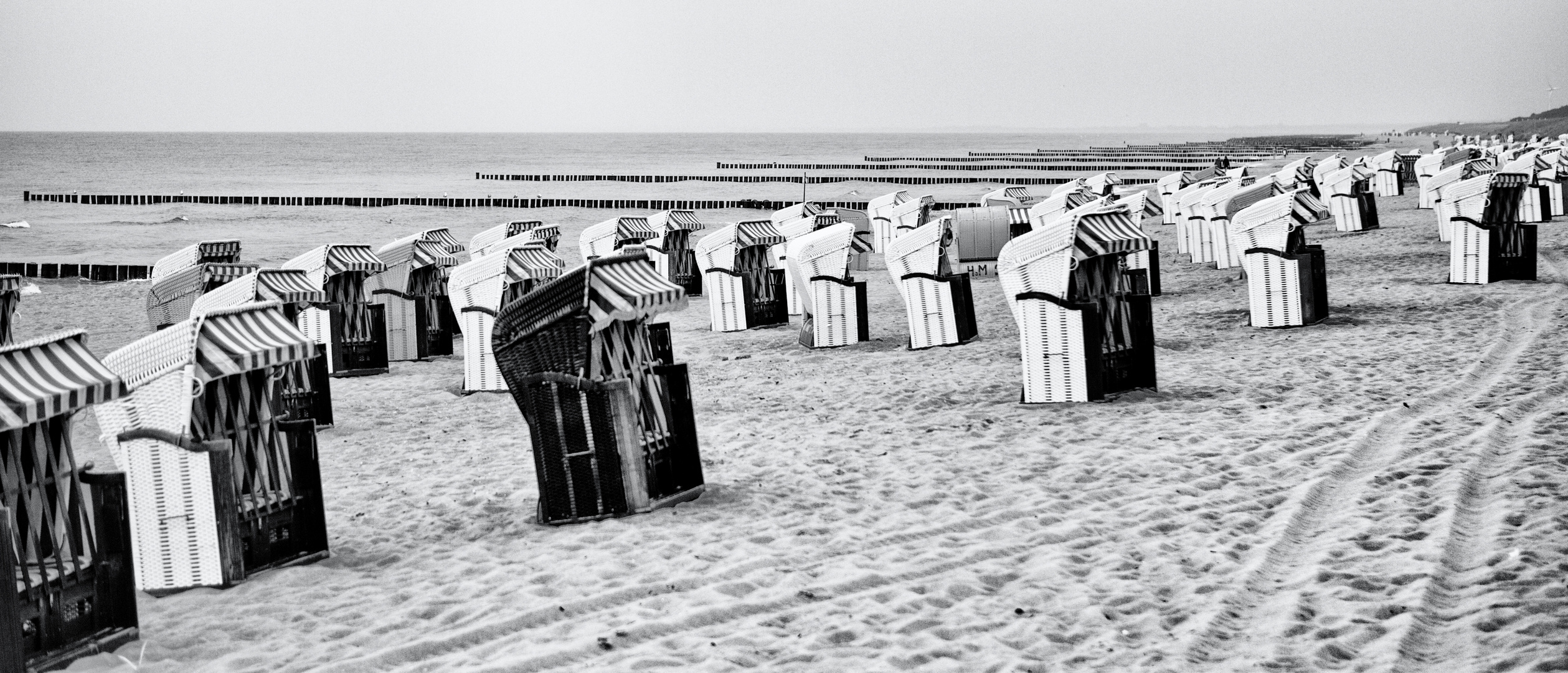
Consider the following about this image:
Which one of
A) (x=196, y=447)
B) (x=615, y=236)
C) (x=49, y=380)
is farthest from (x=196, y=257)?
(x=49, y=380)

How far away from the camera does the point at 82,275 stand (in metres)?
27.1

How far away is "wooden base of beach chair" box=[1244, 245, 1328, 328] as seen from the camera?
42.5ft

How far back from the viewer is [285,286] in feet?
38.4

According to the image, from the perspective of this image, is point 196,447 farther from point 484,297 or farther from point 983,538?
point 484,297

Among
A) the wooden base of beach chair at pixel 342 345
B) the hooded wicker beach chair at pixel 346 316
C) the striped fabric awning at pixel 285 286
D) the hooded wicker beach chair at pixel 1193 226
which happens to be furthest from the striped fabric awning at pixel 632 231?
the striped fabric awning at pixel 285 286

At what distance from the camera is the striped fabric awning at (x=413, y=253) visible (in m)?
15.0

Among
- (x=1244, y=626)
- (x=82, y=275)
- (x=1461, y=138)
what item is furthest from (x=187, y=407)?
(x=1461, y=138)

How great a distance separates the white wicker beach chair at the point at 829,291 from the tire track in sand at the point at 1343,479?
5613mm

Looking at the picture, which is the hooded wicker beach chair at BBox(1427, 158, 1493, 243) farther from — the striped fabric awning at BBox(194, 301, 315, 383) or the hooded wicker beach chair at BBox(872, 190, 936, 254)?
the striped fabric awning at BBox(194, 301, 315, 383)

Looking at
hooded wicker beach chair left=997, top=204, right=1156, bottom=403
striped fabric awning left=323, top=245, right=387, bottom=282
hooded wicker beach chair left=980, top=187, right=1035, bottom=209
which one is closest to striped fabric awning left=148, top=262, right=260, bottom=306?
striped fabric awning left=323, top=245, right=387, bottom=282

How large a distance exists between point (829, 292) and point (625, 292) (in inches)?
279

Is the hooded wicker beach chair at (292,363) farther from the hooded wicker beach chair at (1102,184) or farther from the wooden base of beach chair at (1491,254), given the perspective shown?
the hooded wicker beach chair at (1102,184)

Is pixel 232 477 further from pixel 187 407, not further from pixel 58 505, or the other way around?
pixel 58 505

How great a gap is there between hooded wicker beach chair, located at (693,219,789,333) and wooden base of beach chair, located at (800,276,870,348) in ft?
7.22
